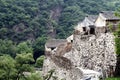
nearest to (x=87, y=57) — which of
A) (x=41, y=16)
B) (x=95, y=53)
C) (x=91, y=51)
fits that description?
(x=91, y=51)

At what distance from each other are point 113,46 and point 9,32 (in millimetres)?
58731

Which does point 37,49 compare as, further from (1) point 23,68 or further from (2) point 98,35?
(2) point 98,35

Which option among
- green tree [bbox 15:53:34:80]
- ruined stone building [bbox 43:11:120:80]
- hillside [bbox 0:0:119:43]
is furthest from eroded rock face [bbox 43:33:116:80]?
hillside [bbox 0:0:119:43]

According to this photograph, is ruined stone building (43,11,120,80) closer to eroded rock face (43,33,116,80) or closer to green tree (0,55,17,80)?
eroded rock face (43,33,116,80)

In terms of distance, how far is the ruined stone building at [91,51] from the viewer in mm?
23672

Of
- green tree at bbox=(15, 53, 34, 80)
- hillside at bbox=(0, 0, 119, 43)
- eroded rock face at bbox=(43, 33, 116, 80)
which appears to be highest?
eroded rock face at bbox=(43, 33, 116, 80)

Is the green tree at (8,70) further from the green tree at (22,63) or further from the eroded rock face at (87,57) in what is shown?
the eroded rock face at (87,57)

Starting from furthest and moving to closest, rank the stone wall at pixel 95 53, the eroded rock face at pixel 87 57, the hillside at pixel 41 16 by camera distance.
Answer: the hillside at pixel 41 16 → the eroded rock face at pixel 87 57 → the stone wall at pixel 95 53

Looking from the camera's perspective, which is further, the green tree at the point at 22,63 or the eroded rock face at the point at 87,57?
the green tree at the point at 22,63

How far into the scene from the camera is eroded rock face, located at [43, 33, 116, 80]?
77.5 ft

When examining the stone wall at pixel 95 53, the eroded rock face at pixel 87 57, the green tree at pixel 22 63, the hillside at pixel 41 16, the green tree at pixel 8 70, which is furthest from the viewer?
the hillside at pixel 41 16

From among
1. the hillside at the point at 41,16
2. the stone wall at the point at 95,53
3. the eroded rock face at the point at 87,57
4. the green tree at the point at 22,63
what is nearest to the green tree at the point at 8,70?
the green tree at the point at 22,63

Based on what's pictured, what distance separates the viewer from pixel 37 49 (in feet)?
228

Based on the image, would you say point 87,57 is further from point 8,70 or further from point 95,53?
point 8,70
